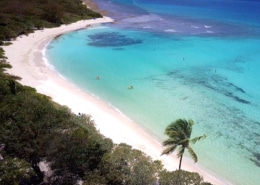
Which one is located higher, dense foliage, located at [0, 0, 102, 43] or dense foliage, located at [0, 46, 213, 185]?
dense foliage, located at [0, 0, 102, 43]

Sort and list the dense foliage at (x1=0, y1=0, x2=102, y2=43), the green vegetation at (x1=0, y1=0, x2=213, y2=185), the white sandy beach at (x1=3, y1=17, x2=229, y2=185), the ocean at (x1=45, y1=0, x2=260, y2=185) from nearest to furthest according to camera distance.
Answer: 1. the green vegetation at (x1=0, y1=0, x2=213, y2=185)
2. the white sandy beach at (x1=3, y1=17, x2=229, y2=185)
3. the ocean at (x1=45, y1=0, x2=260, y2=185)
4. the dense foliage at (x1=0, y1=0, x2=102, y2=43)

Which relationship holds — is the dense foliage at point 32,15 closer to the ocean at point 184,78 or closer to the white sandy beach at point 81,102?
the white sandy beach at point 81,102

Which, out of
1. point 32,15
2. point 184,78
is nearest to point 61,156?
point 184,78

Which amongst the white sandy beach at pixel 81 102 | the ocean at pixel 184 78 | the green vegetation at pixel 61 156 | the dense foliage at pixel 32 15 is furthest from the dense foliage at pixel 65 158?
the dense foliage at pixel 32 15

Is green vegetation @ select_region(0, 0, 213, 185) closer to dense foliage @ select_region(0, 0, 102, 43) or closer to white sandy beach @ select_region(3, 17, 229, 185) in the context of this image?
white sandy beach @ select_region(3, 17, 229, 185)

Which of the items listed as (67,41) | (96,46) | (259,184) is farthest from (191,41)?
(259,184)

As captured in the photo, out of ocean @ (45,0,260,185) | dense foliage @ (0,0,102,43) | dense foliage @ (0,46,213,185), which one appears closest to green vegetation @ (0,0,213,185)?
dense foliage @ (0,46,213,185)

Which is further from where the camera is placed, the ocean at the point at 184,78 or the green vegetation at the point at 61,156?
the ocean at the point at 184,78

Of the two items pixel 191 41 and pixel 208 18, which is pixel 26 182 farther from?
pixel 208 18
